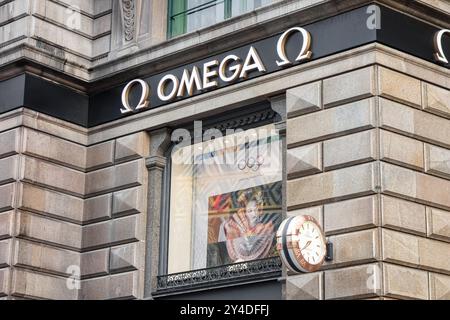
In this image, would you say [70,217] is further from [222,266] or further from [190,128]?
[222,266]

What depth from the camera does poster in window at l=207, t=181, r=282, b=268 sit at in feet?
75.8

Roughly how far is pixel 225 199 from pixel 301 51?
12.0 ft

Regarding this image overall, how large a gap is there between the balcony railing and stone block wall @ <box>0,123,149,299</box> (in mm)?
703

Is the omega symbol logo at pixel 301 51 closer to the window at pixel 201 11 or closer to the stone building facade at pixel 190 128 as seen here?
the stone building facade at pixel 190 128

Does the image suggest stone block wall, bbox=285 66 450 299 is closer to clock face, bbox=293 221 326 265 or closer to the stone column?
clock face, bbox=293 221 326 265

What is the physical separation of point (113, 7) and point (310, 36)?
614 centimetres

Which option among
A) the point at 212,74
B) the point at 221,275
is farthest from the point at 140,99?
the point at 221,275

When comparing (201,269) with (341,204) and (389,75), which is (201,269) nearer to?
(341,204)

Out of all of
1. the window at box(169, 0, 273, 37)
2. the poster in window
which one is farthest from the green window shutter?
the poster in window

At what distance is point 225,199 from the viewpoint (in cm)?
2427

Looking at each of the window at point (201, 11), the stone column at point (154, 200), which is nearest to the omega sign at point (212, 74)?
the stone column at point (154, 200)

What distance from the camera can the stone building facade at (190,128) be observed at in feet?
69.3

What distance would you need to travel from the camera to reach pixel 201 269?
24000mm

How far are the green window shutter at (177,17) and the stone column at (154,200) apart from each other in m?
2.45
